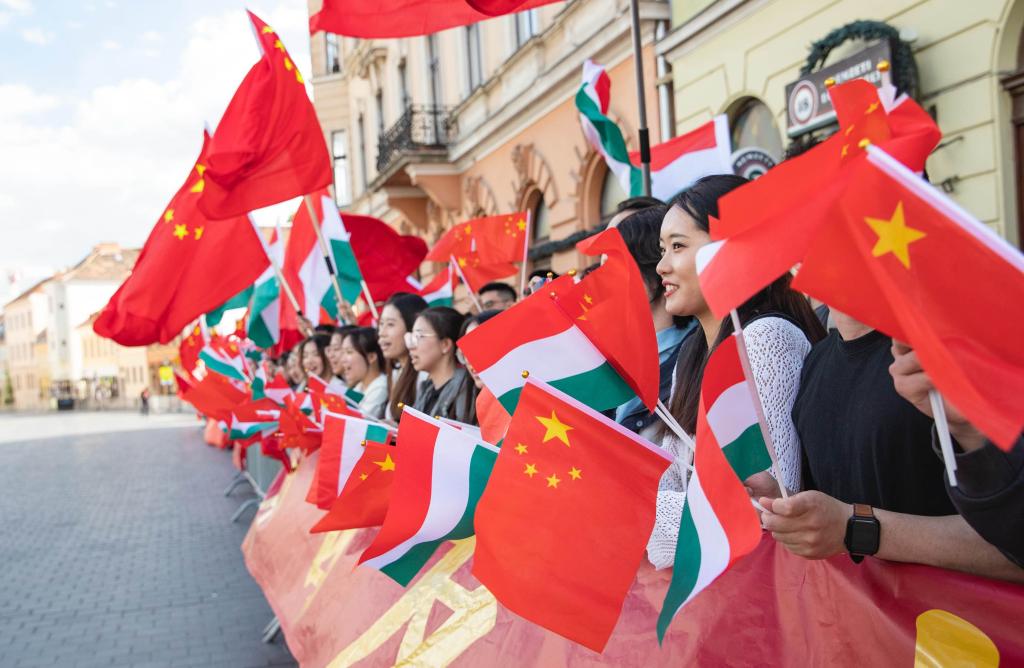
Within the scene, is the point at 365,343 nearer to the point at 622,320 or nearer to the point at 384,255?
the point at 384,255

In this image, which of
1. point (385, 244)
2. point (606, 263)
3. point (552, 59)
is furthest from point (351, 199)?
point (606, 263)

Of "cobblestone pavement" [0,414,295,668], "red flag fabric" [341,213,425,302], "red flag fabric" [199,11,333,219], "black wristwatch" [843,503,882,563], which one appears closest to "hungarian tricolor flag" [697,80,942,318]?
"black wristwatch" [843,503,882,563]

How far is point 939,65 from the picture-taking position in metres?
Answer: 7.50

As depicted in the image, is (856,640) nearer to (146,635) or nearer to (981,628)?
(981,628)

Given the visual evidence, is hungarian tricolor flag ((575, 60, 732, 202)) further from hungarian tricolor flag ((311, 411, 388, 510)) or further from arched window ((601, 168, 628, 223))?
arched window ((601, 168, 628, 223))

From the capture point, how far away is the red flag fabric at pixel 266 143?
6.14 metres

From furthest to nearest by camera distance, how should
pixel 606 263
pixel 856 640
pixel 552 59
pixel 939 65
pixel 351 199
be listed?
pixel 351 199 → pixel 552 59 → pixel 939 65 → pixel 606 263 → pixel 856 640

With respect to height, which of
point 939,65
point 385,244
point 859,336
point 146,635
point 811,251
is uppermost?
point 939,65

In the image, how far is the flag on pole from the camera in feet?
31.3

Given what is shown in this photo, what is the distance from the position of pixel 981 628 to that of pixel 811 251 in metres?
0.82

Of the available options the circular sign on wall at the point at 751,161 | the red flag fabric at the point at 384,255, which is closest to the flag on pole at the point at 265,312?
the red flag fabric at the point at 384,255

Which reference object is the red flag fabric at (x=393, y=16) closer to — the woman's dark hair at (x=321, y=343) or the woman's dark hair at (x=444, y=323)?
the woman's dark hair at (x=444, y=323)

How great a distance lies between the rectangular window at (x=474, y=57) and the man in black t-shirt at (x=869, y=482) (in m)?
17.5

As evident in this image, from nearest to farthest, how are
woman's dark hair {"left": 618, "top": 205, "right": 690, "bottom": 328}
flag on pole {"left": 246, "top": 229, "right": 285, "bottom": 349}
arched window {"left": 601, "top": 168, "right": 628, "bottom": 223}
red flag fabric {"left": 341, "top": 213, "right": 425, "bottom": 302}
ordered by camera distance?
woman's dark hair {"left": 618, "top": 205, "right": 690, "bottom": 328} < red flag fabric {"left": 341, "top": 213, "right": 425, "bottom": 302} < flag on pole {"left": 246, "top": 229, "right": 285, "bottom": 349} < arched window {"left": 601, "top": 168, "right": 628, "bottom": 223}
